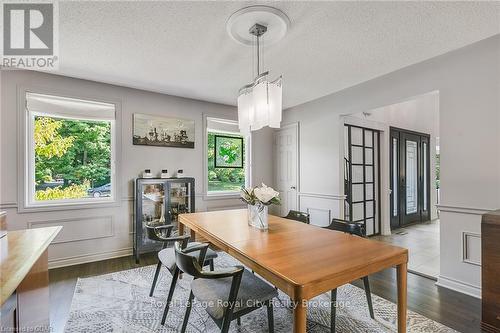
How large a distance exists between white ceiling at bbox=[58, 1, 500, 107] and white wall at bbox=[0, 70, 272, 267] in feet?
0.92

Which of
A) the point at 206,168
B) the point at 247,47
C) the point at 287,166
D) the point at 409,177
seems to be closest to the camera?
the point at 247,47

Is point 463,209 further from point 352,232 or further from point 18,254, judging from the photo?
point 18,254

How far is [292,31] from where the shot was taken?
209 centimetres

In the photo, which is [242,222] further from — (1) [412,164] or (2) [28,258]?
(1) [412,164]

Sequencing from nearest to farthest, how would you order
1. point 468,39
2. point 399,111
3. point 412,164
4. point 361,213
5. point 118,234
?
point 468,39 → point 118,234 → point 361,213 → point 399,111 → point 412,164

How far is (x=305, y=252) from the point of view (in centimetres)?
155

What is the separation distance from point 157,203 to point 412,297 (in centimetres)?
334

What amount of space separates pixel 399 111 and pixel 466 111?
2.76 meters

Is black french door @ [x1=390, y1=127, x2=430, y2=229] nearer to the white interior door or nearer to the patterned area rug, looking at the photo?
the white interior door

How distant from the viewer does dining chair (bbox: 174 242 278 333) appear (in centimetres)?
138

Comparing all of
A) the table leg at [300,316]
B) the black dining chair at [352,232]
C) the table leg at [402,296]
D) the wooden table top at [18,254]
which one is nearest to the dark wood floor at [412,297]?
the black dining chair at [352,232]

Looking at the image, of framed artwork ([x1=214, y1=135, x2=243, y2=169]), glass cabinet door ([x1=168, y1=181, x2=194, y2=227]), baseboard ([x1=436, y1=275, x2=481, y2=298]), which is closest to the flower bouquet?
glass cabinet door ([x1=168, y1=181, x2=194, y2=227])

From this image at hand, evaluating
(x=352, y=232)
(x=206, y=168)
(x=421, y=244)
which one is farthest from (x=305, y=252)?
(x=421, y=244)

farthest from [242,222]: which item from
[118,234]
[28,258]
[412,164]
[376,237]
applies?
[412,164]
